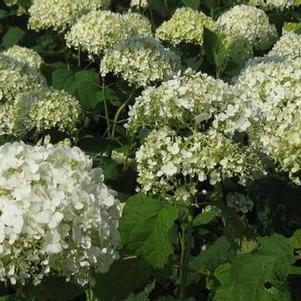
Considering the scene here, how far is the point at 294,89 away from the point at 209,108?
41 centimetres

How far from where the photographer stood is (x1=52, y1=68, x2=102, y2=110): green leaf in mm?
5219

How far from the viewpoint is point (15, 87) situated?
4602 millimetres

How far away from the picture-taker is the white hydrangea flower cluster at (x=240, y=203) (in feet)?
13.5

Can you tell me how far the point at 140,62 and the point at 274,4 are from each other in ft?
11.3

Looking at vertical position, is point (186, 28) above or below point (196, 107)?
below

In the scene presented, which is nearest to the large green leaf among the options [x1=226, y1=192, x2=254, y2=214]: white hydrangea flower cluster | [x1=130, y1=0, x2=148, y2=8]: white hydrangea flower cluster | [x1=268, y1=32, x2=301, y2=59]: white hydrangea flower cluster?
[x1=226, y1=192, x2=254, y2=214]: white hydrangea flower cluster

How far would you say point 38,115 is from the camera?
14.3 feet

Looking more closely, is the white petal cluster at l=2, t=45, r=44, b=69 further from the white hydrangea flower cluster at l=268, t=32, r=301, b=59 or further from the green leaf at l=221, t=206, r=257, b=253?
the green leaf at l=221, t=206, r=257, b=253

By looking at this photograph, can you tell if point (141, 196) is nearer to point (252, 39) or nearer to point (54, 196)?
point (54, 196)

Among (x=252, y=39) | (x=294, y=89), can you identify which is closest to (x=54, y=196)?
(x=294, y=89)

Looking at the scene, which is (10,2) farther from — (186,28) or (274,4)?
(186,28)

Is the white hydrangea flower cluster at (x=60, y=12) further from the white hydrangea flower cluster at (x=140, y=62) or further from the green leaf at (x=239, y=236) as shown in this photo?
the green leaf at (x=239, y=236)

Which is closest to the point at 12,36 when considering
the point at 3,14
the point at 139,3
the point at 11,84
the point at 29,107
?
the point at 3,14

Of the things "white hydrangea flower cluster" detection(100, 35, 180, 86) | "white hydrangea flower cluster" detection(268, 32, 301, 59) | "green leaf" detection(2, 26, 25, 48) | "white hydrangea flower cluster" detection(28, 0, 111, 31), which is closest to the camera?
"white hydrangea flower cluster" detection(100, 35, 180, 86)
